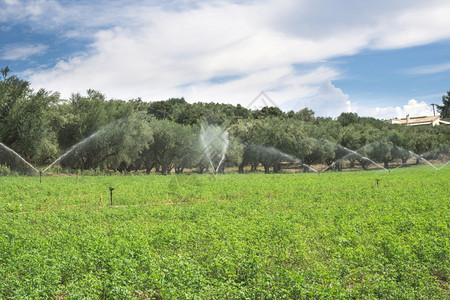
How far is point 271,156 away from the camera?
75.6 metres

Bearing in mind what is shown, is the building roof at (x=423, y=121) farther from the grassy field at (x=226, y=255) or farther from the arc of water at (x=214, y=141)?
the grassy field at (x=226, y=255)

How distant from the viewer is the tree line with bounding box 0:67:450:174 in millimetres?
48125

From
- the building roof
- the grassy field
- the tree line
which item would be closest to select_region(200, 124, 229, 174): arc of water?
the tree line

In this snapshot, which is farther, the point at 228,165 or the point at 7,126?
the point at 228,165

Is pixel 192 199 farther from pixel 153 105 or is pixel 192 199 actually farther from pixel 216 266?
pixel 153 105

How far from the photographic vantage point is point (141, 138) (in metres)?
61.4

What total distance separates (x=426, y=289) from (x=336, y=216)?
30.1 ft

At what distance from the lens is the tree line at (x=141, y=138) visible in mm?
48125

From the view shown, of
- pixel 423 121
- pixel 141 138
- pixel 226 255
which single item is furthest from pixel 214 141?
pixel 423 121

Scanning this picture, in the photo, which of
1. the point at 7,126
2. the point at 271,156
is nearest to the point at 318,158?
the point at 271,156

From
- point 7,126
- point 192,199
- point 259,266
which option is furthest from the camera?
point 7,126

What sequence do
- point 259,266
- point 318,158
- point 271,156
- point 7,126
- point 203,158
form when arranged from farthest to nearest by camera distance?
point 318,158, point 271,156, point 203,158, point 7,126, point 259,266

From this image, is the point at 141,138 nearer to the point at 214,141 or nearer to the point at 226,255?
the point at 214,141

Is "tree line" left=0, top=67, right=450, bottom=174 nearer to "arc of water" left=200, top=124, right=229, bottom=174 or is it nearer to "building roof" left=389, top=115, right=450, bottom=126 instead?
"arc of water" left=200, top=124, right=229, bottom=174
